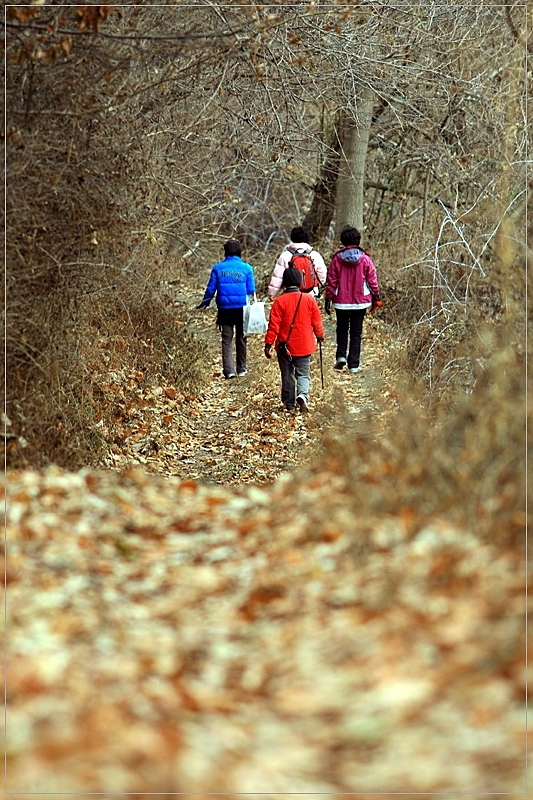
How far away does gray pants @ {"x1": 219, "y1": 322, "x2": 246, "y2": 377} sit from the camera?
543 inches

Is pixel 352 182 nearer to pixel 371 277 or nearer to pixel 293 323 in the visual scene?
pixel 371 277

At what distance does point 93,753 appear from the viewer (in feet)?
11.8

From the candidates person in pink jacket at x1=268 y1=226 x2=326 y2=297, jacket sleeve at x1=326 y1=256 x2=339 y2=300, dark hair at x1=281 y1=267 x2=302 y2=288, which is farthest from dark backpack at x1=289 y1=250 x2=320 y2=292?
dark hair at x1=281 y1=267 x2=302 y2=288

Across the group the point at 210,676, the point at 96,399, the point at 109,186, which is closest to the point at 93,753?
the point at 210,676

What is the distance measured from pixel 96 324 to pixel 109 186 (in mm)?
4900

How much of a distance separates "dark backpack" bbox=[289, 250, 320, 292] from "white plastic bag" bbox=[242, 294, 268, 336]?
25.0 inches

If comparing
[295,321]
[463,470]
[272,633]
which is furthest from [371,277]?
[272,633]

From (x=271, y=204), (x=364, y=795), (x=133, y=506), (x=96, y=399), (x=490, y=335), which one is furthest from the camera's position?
(x=271, y=204)

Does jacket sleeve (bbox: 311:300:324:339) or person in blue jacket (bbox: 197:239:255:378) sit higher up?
person in blue jacket (bbox: 197:239:255:378)

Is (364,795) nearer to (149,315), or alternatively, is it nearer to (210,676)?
(210,676)

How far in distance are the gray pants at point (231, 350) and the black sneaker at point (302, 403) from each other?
1.76 metres

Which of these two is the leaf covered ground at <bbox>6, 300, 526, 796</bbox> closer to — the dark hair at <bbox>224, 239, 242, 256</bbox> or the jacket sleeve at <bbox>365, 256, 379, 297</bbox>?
the dark hair at <bbox>224, 239, 242, 256</bbox>

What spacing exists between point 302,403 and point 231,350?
2197 mm

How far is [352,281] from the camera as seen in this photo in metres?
13.5
